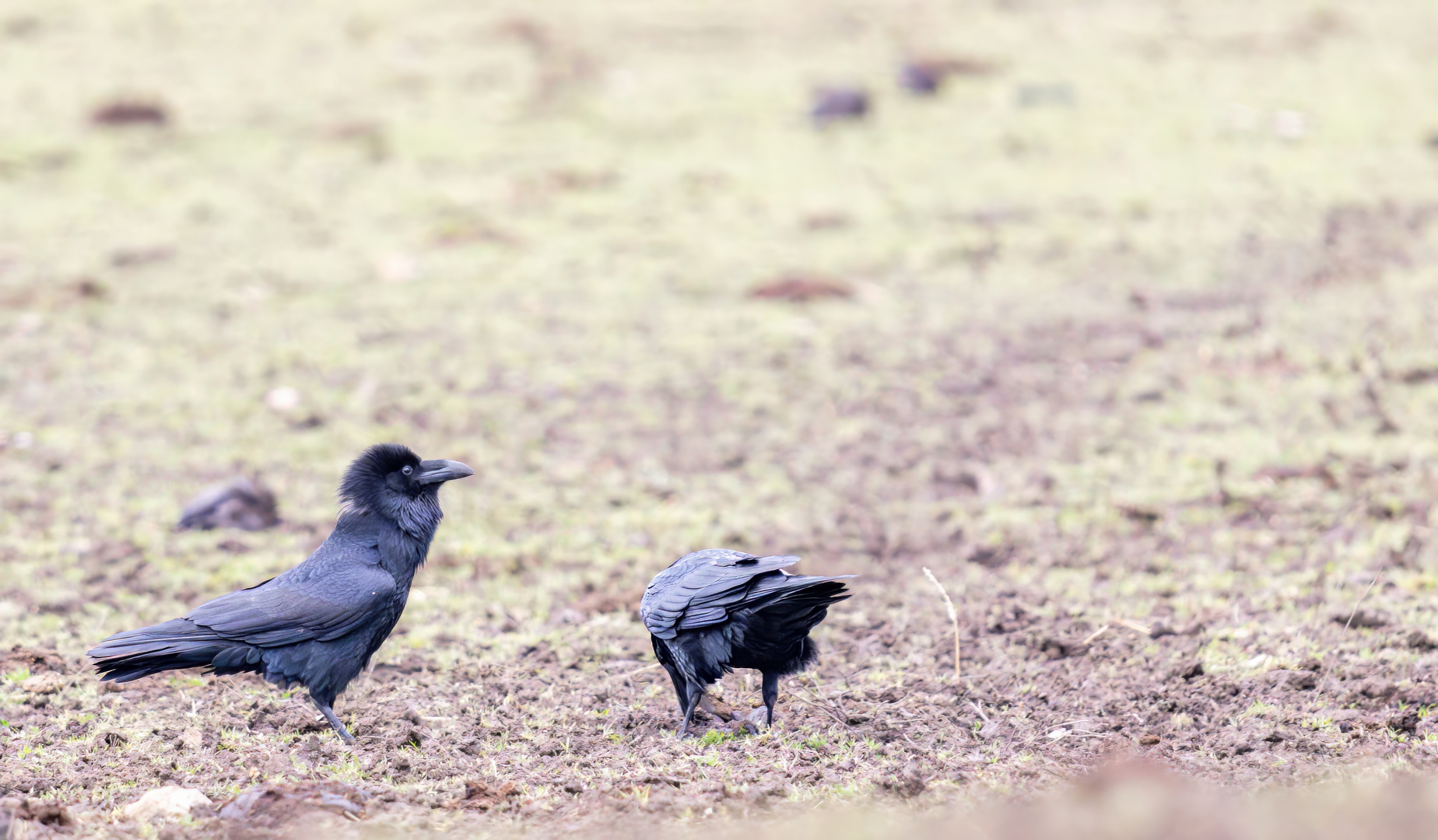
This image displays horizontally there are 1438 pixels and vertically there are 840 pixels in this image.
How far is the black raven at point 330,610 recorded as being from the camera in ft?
13.2

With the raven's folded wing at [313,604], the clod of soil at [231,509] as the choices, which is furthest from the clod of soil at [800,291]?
the raven's folded wing at [313,604]

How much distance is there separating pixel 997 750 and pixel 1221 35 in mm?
13481

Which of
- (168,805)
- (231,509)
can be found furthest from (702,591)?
(231,509)

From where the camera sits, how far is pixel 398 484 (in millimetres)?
4602

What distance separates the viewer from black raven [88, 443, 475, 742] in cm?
402

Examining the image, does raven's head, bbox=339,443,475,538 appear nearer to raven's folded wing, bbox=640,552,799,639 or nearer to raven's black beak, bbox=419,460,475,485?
raven's black beak, bbox=419,460,475,485

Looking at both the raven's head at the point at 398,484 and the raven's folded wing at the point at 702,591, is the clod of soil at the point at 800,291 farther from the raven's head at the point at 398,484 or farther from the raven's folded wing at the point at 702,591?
the raven's folded wing at the point at 702,591

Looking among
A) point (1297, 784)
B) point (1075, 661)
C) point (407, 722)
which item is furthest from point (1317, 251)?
point (407, 722)

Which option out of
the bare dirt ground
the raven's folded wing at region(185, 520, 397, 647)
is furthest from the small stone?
the raven's folded wing at region(185, 520, 397, 647)

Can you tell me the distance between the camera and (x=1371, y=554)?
560 centimetres

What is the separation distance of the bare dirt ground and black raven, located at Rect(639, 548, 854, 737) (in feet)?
0.72

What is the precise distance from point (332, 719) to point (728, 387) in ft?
13.9

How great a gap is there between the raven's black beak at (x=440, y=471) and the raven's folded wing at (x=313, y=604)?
1.08 feet

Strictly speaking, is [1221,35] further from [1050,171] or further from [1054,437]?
[1054,437]
